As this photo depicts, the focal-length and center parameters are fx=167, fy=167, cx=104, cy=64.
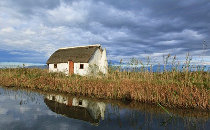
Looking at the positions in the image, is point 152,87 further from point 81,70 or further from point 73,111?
point 81,70

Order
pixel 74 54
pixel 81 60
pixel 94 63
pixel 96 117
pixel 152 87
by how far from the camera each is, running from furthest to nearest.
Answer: pixel 74 54, pixel 94 63, pixel 81 60, pixel 152 87, pixel 96 117

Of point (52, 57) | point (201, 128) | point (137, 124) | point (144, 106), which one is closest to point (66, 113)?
point (137, 124)

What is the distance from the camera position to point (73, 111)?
26.6 ft

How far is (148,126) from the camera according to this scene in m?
6.02

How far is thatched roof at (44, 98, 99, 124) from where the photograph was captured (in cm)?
707

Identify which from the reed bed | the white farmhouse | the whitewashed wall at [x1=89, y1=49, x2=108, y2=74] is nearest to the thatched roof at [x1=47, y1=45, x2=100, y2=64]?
the white farmhouse

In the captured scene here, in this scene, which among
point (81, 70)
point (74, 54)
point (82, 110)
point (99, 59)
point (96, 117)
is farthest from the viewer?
point (74, 54)

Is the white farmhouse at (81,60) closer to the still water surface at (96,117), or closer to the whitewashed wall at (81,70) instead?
the whitewashed wall at (81,70)

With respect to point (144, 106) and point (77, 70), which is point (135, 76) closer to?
point (144, 106)

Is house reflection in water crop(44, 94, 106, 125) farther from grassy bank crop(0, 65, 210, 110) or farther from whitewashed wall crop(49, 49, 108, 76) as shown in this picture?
whitewashed wall crop(49, 49, 108, 76)

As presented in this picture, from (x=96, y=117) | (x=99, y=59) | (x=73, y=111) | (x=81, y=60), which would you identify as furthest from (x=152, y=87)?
(x=99, y=59)

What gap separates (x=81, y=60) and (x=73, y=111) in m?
18.0

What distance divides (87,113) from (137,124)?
260cm

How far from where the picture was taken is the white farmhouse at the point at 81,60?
82.6 feet
